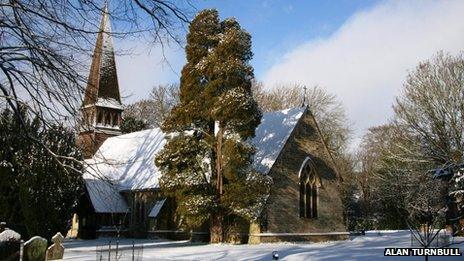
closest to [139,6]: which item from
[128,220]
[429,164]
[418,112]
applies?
[418,112]

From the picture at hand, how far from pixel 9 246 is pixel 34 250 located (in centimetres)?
116

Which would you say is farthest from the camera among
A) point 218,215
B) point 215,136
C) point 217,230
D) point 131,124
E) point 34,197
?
point 131,124

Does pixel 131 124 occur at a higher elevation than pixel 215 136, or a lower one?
higher

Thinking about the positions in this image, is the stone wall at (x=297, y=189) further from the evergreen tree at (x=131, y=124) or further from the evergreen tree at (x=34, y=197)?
the evergreen tree at (x=131, y=124)

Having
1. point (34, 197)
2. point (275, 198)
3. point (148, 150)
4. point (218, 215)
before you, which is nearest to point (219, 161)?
point (218, 215)

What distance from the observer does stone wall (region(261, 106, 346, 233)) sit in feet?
91.5

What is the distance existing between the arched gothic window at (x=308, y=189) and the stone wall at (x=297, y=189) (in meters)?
0.28

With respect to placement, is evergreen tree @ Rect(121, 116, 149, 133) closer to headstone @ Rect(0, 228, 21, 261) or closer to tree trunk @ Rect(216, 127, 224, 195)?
tree trunk @ Rect(216, 127, 224, 195)

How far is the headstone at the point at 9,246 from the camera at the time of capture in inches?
615

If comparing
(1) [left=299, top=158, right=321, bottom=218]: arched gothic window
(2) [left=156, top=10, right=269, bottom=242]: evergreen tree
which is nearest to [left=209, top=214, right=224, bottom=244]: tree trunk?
(2) [left=156, top=10, right=269, bottom=242]: evergreen tree

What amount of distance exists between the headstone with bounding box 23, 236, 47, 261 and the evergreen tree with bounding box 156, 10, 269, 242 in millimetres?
8976

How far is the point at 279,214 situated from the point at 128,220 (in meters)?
12.6

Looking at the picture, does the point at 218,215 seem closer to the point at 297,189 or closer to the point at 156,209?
the point at 297,189

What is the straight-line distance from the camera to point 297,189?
96.1 ft
